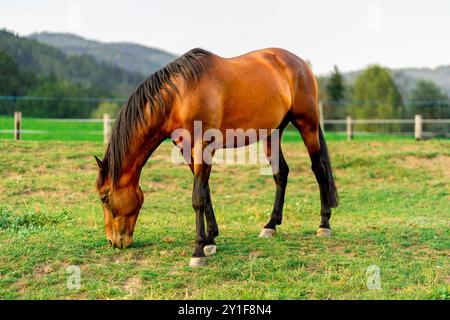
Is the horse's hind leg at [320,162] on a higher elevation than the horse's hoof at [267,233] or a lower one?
higher

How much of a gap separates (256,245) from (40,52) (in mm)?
62384

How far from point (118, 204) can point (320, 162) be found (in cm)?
292

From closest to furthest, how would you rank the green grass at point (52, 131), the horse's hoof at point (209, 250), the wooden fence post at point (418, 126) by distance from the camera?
the horse's hoof at point (209, 250) < the wooden fence post at point (418, 126) < the green grass at point (52, 131)

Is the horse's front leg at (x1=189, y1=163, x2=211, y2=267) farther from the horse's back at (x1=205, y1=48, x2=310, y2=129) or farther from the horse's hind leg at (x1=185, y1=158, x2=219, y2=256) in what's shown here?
the horse's back at (x1=205, y1=48, x2=310, y2=129)

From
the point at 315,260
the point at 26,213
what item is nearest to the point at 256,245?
the point at 315,260

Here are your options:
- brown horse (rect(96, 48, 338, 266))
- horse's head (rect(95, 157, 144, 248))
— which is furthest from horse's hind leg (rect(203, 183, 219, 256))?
horse's head (rect(95, 157, 144, 248))

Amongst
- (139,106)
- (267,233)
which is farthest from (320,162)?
(139,106)

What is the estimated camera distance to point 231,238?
6434 mm

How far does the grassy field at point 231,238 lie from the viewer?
456 centimetres

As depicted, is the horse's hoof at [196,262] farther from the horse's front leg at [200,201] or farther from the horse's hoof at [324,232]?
the horse's hoof at [324,232]

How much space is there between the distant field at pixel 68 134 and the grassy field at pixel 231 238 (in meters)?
8.17

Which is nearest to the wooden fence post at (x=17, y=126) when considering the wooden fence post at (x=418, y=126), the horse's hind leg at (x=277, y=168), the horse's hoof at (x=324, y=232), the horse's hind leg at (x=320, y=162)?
the horse's hind leg at (x=277, y=168)

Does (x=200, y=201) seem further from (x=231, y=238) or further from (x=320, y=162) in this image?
(x=320, y=162)

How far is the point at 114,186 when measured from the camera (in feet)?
17.8
